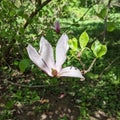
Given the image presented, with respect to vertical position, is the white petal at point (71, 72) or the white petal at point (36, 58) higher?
the white petal at point (36, 58)

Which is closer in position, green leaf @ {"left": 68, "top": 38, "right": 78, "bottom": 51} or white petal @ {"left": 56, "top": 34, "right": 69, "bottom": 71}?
white petal @ {"left": 56, "top": 34, "right": 69, "bottom": 71}

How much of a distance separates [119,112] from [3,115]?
1605 millimetres

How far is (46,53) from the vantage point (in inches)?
39.0

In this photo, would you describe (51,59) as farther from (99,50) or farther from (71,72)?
(99,50)

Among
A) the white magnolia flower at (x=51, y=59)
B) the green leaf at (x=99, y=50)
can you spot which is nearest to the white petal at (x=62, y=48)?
the white magnolia flower at (x=51, y=59)

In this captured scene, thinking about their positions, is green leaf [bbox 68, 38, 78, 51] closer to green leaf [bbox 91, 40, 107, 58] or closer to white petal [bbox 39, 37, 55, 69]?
green leaf [bbox 91, 40, 107, 58]

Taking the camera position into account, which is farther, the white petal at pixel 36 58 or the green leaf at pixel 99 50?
the green leaf at pixel 99 50

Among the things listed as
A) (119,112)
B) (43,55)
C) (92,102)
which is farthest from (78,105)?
(43,55)

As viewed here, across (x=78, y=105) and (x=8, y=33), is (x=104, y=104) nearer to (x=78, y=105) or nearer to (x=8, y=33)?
(x=78, y=105)

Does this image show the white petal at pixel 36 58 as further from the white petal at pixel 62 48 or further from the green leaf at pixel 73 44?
the green leaf at pixel 73 44

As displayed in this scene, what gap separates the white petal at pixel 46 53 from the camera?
978mm

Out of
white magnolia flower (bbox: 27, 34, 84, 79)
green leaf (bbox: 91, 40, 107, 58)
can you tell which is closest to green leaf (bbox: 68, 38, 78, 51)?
green leaf (bbox: 91, 40, 107, 58)

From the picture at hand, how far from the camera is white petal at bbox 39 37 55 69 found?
3.21 ft

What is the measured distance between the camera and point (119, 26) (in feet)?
34.0
